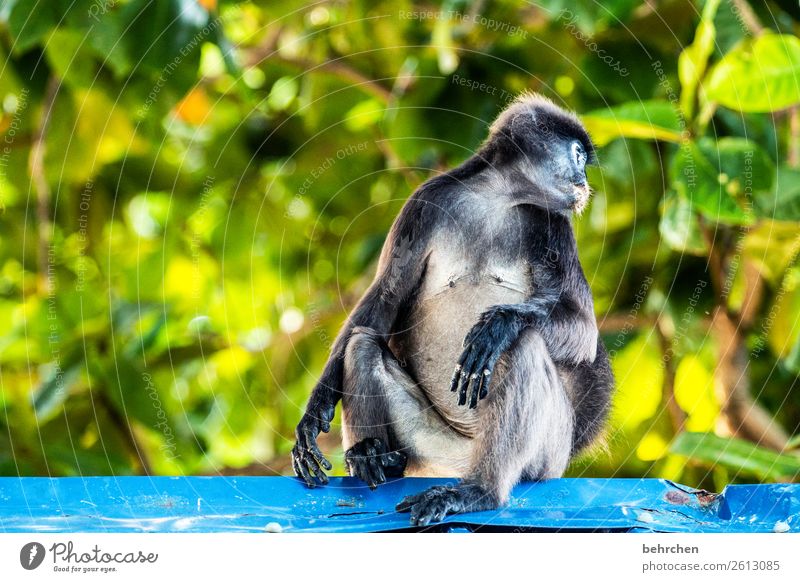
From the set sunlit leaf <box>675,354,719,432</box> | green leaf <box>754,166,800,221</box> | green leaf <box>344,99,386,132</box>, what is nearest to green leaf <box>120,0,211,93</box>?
green leaf <box>344,99,386,132</box>

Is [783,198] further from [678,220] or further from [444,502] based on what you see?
[444,502]

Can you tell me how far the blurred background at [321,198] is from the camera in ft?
11.9

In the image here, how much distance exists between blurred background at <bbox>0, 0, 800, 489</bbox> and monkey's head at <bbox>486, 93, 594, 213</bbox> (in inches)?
38.4

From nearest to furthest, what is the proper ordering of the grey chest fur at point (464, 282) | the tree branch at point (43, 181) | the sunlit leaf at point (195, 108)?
the grey chest fur at point (464, 282), the tree branch at point (43, 181), the sunlit leaf at point (195, 108)

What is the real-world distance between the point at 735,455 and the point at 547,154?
61.9 inches

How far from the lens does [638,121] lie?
3510mm

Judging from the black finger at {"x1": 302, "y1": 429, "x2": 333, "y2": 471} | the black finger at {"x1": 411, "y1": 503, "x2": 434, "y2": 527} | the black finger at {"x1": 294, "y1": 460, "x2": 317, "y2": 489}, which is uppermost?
the black finger at {"x1": 302, "y1": 429, "x2": 333, "y2": 471}

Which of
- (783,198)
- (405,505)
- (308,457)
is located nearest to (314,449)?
(308,457)

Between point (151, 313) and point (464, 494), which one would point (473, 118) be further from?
point (464, 494)

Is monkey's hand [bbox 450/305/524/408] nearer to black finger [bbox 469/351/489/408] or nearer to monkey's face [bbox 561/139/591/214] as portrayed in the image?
black finger [bbox 469/351/489/408]

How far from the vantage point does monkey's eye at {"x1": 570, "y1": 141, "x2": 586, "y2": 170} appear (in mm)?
2383

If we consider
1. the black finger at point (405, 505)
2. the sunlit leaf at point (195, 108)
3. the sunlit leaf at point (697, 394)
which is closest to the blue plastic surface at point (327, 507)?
the black finger at point (405, 505)

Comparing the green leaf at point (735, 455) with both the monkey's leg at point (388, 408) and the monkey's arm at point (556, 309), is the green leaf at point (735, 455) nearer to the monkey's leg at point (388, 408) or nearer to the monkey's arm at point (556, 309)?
the monkey's arm at point (556, 309)
